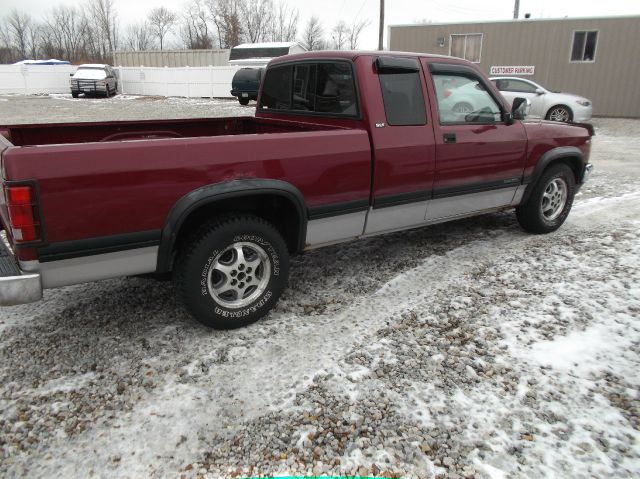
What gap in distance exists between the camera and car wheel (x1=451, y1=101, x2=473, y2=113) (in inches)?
169

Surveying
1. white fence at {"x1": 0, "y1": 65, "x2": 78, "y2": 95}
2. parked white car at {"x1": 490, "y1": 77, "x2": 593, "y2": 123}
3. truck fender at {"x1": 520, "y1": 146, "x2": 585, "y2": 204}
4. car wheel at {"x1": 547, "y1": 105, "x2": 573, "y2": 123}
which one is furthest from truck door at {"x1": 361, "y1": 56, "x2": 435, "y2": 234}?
white fence at {"x1": 0, "y1": 65, "x2": 78, "y2": 95}

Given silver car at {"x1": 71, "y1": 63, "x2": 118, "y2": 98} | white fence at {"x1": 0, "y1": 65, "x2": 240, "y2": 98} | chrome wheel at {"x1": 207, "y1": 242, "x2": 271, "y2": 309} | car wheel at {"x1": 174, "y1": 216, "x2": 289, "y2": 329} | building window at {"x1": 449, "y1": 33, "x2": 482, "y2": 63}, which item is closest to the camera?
car wheel at {"x1": 174, "y1": 216, "x2": 289, "y2": 329}

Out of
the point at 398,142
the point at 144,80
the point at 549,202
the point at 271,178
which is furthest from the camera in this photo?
the point at 144,80

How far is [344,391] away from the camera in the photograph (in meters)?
2.77

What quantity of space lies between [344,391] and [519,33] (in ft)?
65.7

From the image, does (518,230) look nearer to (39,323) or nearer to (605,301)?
(605,301)

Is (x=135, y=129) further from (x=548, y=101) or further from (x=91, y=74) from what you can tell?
(x=91, y=74)

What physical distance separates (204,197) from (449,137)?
2.19 metres

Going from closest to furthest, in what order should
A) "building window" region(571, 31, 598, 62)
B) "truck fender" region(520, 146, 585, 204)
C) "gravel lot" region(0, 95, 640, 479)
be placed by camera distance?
"gravel lot" region(0, 95, 640, 479)
"truck fender" region(520, 146, 585, 204)
"building window" region(571, 31, 598, 62)

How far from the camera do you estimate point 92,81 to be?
25484mm

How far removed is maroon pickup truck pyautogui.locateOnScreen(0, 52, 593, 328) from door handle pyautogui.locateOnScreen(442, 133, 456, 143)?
2 centimetres

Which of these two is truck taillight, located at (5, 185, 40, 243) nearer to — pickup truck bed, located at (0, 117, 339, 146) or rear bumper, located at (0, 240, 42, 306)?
rear bumper, located at (0, 240, 42, 306)

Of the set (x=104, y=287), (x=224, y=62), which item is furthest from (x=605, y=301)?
(x=224, y=62)

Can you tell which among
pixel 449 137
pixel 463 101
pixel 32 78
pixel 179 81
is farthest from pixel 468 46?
pixel 32 78
